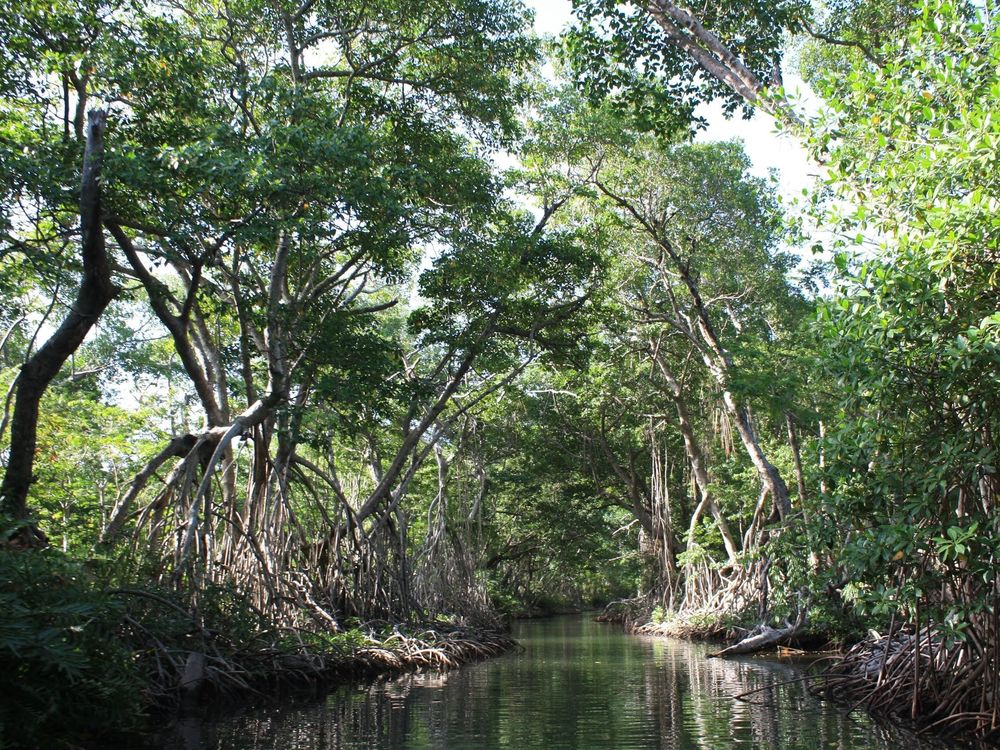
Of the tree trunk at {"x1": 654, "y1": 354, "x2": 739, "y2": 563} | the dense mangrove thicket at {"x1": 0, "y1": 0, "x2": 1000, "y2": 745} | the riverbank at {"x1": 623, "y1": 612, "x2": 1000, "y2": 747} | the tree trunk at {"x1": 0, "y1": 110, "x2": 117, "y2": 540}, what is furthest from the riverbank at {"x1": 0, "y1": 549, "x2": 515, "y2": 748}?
the tree trunk at {"x1": 654, "y1": 354, "x2": 739, "y2": 563}

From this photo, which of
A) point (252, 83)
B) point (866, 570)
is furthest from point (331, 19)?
point (866, 570)

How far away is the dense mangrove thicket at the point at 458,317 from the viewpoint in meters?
5.11

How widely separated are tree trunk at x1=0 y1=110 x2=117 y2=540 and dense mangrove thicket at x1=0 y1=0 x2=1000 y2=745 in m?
0.03

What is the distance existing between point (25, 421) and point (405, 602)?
744 centimetres

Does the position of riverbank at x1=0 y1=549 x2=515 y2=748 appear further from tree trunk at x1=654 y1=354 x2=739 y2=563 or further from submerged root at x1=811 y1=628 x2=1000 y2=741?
tree trunk at x1=654 y1=354 x2=739 y2=563

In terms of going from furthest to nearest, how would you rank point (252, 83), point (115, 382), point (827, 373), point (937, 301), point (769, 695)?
point (115, 382)
point (252, 83)
point (769, 695)
point (827, 373)
point (937, 301)

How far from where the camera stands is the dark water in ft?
18.9

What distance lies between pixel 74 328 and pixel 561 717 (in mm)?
5208

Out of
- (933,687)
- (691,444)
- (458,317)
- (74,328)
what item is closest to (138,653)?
(74,328)

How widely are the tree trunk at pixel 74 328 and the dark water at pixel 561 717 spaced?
97.5 inches

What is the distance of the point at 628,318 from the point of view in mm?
14797

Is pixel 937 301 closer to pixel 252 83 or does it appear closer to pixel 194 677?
pixel 194 677

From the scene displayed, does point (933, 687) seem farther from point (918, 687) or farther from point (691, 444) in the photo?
point (691, 444)

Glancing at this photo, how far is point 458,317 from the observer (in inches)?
616
